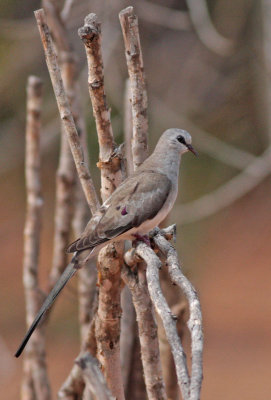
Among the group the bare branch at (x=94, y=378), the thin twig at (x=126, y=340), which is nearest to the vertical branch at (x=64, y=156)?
the thin twig at (x=126, y=340)

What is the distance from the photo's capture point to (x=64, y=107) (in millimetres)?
2209

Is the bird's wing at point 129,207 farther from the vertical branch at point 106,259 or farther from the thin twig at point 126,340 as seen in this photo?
the thin twig at point 126,340

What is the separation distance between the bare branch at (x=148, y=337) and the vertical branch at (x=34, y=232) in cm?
102

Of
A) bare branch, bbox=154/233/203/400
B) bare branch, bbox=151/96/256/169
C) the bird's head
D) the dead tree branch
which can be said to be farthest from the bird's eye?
bare branch, bbox=151/96/256/169

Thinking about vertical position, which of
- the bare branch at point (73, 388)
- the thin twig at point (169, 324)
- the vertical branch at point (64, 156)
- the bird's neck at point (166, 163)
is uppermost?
the vertical branch at point (64, 156)

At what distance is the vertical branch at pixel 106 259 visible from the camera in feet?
6.79

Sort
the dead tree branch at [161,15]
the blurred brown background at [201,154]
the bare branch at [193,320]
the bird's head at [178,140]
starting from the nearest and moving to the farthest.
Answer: the bare branch at [193,320], the bird's head at [178,140], the dead tree branch at [161,15], the blurred brown background at [201,154]

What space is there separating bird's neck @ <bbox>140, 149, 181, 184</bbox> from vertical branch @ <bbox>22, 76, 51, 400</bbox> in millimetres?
883

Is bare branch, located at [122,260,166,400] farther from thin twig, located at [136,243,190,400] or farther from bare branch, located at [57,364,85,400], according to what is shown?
bare branch, located at [57,364,85,400]

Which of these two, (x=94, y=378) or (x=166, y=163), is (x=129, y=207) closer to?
(x=166, y=163)

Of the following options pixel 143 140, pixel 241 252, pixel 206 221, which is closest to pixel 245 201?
pixel 241 252

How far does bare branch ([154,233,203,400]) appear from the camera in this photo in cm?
131

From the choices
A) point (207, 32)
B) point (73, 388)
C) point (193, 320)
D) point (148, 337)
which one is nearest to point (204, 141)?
point (207, 32)

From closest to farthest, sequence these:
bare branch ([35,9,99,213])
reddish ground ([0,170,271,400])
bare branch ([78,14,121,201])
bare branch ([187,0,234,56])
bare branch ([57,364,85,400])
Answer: bare branch ([78,14,121,201])
bare branch ([35,9,99,213])
bare branch ([57,364,85,400])
bare branch ([187,0,234,56])
reddish ground ([0,170,271,400])
